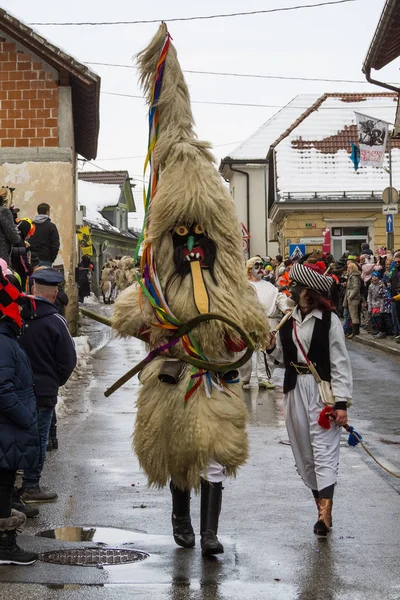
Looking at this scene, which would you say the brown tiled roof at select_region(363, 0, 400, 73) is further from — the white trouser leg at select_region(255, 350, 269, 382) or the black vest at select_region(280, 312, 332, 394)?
the black vest at select_region(280, 312, 332, 394)

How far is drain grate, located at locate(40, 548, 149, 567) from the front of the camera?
6.10 m

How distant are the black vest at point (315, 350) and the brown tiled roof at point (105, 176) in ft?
225

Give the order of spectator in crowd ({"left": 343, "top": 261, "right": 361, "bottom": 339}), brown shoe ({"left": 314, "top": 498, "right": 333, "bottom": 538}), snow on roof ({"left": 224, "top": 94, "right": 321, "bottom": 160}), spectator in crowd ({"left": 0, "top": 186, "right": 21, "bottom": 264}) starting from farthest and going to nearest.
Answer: snow on roof ({"left": 224, "top": 94, "right": 321, "bottom": 160}), spectator in crowd ({"left": 343, "top": 261, "right": 361, "bottom": 339}), spectator in crowd ({"left": 0, "top": 186, "right": 21, "bottom": 264}), brown shoe ({"left": 314, "top": 498, "right": 333, "bottom": 538})

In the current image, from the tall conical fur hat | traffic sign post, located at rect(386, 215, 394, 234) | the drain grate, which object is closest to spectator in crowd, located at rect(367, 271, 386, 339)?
traffic sign post, located at rect(386, 215, 394, 234)

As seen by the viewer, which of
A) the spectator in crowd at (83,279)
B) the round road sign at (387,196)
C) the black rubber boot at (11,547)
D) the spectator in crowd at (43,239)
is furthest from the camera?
the spectator in crowd at (83,279)

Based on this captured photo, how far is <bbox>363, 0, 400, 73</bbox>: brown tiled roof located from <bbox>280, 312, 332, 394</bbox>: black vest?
49.3 ft

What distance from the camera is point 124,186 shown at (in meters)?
76.3

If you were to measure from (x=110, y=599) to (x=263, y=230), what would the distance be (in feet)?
176

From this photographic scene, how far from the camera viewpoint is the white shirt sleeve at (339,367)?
6973 millimetres

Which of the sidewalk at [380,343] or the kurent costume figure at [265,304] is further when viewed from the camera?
the sidewalk at [380,343]

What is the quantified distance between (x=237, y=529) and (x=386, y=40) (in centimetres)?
1859

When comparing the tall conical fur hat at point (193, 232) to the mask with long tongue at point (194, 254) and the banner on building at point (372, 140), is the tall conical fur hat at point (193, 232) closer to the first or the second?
the mask with long tongue at point (194, 254)

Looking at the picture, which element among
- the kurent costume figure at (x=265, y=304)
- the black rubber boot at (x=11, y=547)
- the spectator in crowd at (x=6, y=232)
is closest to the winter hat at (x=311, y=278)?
the black rubber boot at (x=11, y=547)

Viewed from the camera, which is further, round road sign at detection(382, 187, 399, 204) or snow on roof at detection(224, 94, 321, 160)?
snow on roof at detection(224, 94, 321, 160)
